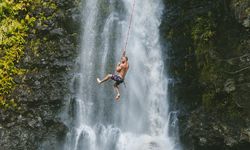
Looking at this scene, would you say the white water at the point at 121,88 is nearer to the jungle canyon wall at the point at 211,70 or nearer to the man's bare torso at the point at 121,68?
the jungle canyon wall at the point at 211,70

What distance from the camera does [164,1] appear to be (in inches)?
754

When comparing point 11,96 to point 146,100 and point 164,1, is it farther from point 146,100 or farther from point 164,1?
point 164,1

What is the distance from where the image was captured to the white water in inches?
657

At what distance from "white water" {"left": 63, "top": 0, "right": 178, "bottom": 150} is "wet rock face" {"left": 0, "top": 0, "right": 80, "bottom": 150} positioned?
0.47 metres

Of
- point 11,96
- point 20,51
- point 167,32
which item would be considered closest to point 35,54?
point 20,51

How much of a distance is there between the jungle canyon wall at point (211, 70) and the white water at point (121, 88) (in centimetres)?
75

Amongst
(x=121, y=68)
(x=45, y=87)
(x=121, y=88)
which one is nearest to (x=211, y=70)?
(x=121, y=88)

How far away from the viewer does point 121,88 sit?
17.8 meters

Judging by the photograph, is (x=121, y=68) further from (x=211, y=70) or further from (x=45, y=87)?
(x=45, y=87)

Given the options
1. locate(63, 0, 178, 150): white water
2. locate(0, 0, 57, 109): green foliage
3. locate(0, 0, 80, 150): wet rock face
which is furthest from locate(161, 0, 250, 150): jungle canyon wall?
locate(0, 0, 57, 109): green foliage

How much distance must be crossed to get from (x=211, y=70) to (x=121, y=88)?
3.78m

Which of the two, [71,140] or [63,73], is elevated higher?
[63,73]

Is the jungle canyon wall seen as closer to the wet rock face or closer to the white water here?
the white water

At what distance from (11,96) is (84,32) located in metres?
4.28
